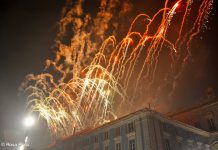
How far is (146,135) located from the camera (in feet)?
105

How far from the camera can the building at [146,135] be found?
32.4 metres

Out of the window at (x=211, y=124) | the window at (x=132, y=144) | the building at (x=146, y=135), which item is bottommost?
the window at (x=132, y=144)

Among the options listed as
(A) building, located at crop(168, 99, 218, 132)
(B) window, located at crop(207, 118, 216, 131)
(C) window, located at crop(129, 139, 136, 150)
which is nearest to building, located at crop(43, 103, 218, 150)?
(C) window, located at crop(129, 139, 136, 150)

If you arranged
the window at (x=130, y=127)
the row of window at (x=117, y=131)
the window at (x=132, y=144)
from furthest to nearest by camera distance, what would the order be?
the row of window at (x=117, y=131), the window at (x=130, y=127), the window at (x=132, y=144)

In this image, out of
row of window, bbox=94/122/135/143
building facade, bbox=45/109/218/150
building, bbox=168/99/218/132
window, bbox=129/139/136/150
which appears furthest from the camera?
building, bbox=168/99/218/132

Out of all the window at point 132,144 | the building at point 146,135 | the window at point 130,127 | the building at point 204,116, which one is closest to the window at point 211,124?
the building at point 204,116

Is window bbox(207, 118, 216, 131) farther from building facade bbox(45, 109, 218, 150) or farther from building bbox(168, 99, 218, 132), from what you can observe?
building facade bbox(45, 109, 218, 150)

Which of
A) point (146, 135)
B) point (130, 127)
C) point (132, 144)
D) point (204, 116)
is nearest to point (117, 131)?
point (130, 127)

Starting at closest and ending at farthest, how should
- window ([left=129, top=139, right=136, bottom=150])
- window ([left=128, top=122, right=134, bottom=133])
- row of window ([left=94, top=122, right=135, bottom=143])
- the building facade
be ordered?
1. the building facade
2. window ([left=129, top=139, right=136, bottom=150])
3. window ([left=128, top=122, right=134, bottom=133])
4. row of window ([left=94, top=122, right=135, bottom=143])

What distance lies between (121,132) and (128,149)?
11.6 ft

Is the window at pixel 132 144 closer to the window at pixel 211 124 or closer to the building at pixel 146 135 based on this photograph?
the building at pixel 146 135

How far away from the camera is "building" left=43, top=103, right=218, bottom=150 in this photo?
32.4 m

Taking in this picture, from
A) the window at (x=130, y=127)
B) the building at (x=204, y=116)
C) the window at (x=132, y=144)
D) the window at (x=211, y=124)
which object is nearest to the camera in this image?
the window at (x=132, y=144)

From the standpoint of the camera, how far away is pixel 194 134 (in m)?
41.8
